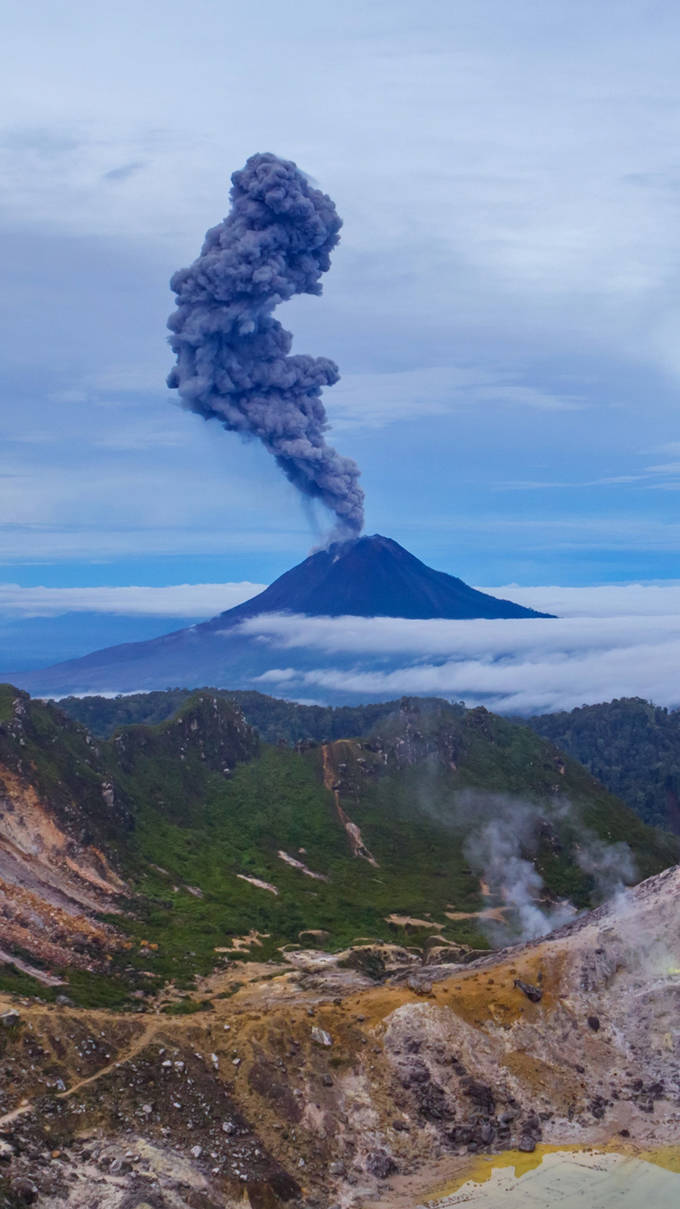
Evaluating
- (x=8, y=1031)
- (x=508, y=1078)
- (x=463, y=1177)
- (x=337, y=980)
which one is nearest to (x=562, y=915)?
(x=337, y=980)

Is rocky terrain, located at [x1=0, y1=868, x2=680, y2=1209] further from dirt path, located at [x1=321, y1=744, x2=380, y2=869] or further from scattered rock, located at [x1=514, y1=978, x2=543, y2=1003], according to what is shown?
dirt path, located at [x1=321, y1=744, x2=380, y2=869]

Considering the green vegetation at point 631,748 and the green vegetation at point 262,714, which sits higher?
the green vegetation at point 262,714

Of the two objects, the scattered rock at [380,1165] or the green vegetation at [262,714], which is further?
the green vegetation at [262,714]

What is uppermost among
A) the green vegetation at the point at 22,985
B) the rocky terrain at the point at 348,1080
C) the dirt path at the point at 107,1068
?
the green vegetation at the point at 22,985

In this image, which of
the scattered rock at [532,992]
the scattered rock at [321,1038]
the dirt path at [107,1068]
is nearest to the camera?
the dirt path at [107,1068]

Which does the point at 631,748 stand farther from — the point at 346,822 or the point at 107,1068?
the point at 107,1068

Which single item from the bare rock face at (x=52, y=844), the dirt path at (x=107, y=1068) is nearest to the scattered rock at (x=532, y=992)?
the dirt path at (x=107, y=1068)

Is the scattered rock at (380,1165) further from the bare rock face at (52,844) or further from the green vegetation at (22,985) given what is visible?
the bare rock face at (52,844)
